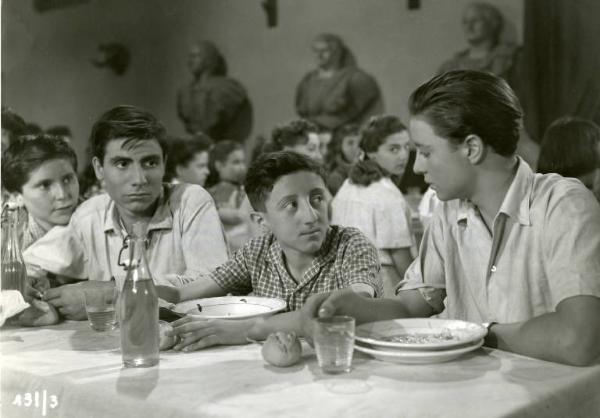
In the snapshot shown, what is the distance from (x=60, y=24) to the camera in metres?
9.48

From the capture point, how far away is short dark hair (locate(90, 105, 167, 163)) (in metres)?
2.33

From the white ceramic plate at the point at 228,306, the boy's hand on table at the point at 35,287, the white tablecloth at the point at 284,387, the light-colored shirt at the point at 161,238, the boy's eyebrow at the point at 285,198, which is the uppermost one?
the boy's eyebrow at the point at 285,198

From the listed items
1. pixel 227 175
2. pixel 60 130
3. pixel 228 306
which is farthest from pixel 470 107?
pixel 60 130

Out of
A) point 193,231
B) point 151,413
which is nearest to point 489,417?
point 151,413

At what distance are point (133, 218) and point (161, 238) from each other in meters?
0.12

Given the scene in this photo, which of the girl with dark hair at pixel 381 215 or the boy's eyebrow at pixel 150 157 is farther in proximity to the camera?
the girl with dark hair at pixel 381 215

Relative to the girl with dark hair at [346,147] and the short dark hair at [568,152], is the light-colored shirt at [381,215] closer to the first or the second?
the short dark hair at [568,152]

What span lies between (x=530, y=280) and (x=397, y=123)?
294 cm

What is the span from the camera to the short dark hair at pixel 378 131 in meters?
4.45

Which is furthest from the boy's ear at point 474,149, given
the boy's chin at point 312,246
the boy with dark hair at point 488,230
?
the boy's chin at point 312,246

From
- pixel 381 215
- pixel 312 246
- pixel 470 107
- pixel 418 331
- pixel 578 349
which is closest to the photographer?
pixel 578 349

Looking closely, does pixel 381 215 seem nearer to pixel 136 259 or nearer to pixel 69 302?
pixel 69 302

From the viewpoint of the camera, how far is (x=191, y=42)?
360 inches

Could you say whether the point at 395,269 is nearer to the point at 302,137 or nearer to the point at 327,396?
the point at 302,137
